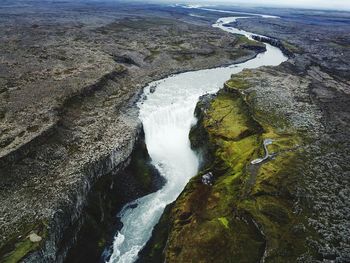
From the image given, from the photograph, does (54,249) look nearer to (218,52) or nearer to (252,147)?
(252,147)

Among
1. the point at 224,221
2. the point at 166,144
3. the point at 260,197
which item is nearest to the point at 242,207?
the point at 224,221

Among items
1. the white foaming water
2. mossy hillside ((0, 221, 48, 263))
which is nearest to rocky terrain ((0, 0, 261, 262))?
mossy hillside ((0, 221, 48, 263))

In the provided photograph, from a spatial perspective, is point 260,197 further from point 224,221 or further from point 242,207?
point 224,221

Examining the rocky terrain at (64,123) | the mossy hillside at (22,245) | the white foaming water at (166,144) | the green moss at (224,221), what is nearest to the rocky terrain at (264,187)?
the green moss at (224,221)

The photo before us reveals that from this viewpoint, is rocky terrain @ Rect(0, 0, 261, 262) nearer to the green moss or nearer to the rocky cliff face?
the rocky cliff face

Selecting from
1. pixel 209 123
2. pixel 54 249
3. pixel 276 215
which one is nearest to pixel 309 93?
pixel 209 123
